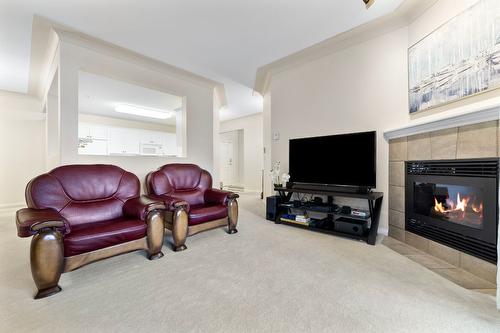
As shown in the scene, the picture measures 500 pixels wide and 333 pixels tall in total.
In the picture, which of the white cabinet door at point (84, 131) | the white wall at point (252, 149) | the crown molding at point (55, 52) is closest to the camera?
the crown molding at point (55, 52)

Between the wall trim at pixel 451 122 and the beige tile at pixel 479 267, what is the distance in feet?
3.78

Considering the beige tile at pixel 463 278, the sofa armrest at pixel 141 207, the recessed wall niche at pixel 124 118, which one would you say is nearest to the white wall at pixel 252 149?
the recessed wall niche at pixel 124 118

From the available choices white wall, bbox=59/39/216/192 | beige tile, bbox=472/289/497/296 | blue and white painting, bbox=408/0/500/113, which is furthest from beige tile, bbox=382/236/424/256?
white wall, bbox=59/39/216/192

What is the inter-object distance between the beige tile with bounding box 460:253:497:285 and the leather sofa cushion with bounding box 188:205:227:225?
8.04 ft

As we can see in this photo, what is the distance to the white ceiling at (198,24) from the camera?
7.50ft

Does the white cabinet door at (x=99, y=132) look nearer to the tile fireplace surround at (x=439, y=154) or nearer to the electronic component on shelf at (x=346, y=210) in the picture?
the electronic component on shelf at (x=346, y=210)

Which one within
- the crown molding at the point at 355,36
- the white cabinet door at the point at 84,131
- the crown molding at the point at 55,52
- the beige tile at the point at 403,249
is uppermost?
the crown molding at the point at 355,36

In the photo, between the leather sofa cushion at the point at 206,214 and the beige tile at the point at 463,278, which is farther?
the leather sofa cushion at the point at 206,214

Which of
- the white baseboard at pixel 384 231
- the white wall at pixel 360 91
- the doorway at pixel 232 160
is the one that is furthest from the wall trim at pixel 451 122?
the doorway at pixel 232 160

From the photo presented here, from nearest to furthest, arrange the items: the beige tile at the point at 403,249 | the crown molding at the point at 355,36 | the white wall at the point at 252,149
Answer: the beige tile at the point at 403,249 < the crown molding at the point at 355,36 < the white wall at the point at 252,149

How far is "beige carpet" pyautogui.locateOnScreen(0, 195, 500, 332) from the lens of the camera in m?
1.25

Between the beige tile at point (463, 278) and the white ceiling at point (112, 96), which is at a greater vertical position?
the white ceiling at point (112, 96)

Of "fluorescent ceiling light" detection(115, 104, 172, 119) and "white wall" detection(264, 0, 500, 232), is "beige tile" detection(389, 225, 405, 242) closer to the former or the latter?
"white wall" detection(264, 0, 500, 232)

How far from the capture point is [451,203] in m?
2.05
